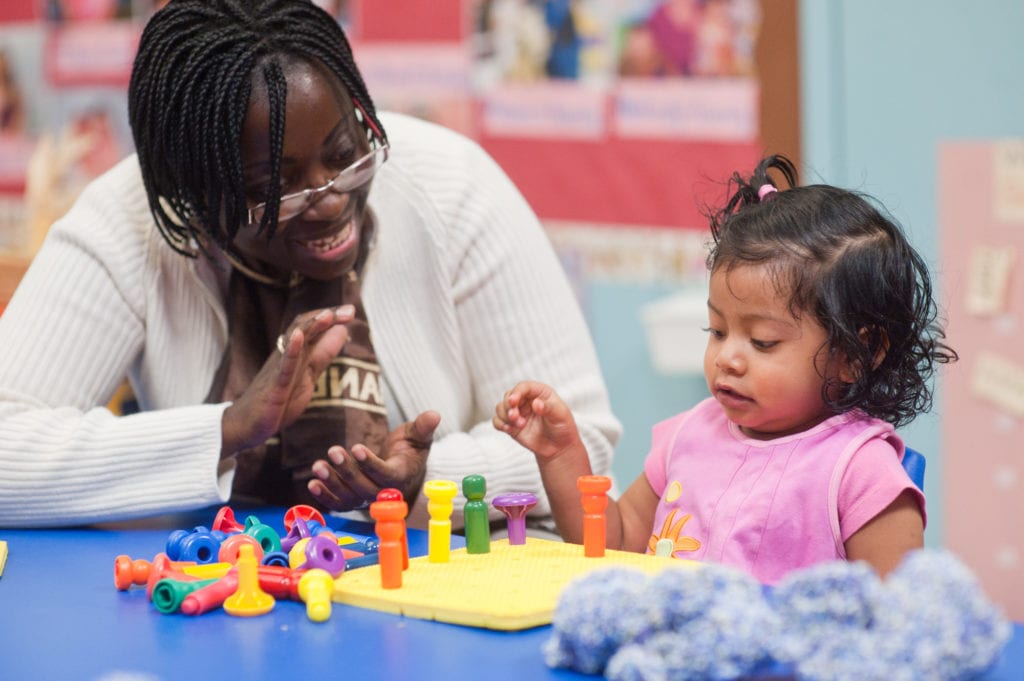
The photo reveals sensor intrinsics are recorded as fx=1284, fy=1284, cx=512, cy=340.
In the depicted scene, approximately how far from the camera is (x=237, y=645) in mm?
938

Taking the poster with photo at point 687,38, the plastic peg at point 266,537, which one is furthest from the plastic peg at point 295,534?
the poster with photo at point 687,38

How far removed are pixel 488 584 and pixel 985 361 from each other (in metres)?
1.68

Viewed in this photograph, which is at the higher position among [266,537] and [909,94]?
[909,94]

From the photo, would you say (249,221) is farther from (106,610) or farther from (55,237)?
(106,610)

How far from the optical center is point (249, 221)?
1434mm

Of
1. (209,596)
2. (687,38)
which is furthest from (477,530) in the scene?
(687,38)

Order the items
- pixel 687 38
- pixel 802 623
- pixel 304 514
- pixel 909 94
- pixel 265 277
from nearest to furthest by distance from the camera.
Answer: pixel 802 623 < pixel 304 514 < pixel 265 277 < pixel 909 94 < pixel 687 38

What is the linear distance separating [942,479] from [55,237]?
170 cm

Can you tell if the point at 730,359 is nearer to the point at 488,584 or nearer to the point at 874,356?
the point at 874,356

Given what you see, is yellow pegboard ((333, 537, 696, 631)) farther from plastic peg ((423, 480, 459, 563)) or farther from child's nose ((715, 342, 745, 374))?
child's nose ((715, 342, 745, 374))

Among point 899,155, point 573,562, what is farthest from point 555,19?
point 573,562

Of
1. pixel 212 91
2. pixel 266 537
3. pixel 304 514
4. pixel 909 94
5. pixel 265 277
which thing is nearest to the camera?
pixel 266 537

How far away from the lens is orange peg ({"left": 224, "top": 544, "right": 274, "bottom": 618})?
101 centimetres

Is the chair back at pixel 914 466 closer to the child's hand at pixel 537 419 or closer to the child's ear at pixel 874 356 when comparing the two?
the child's ear at pixel 874 356
